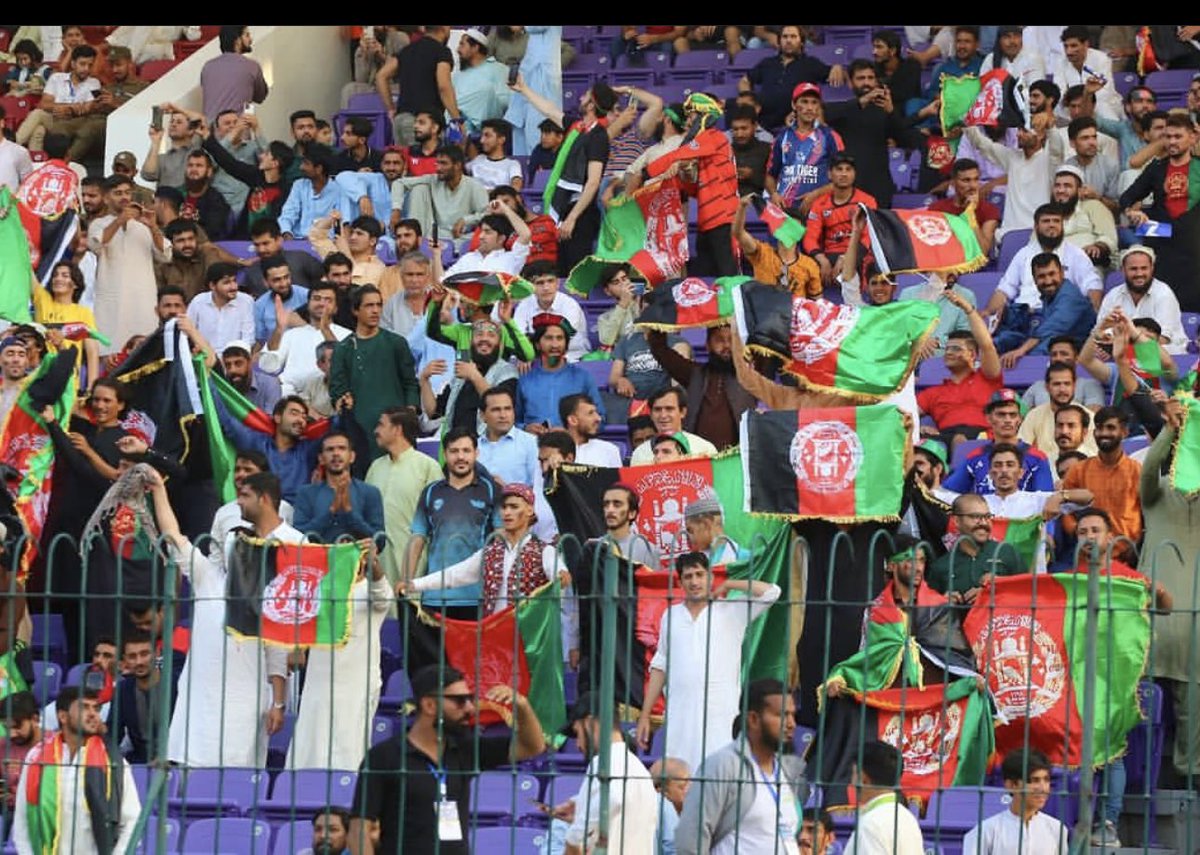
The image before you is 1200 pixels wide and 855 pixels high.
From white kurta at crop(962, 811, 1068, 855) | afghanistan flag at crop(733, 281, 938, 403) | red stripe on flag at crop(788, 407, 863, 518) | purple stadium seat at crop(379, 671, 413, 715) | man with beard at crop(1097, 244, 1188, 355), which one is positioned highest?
man with beard at crop(1097, 244, 1188, 355)

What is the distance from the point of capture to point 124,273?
17.7m

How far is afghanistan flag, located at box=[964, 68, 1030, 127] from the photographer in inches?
744

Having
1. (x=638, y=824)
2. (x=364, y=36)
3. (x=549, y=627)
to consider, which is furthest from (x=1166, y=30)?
(x=638, y=824)

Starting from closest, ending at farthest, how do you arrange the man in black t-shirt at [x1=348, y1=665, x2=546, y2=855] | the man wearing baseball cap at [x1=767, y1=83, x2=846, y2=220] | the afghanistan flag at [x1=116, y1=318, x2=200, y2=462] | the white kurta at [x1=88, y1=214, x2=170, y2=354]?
the man in black t-shirt at [x1=348, y1=665, x2=546, y2=855] → the afghanistan flag at [x1=116, y1=318, x2=200, y2=462] → the white kurta at [x1=88, y1=214, x2=170, y2=354] → the man wearing baseball cap at [x1=767, y1=83, x2=846, y2=220]

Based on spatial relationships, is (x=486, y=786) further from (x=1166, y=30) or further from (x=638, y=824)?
(x=1166, y=30)

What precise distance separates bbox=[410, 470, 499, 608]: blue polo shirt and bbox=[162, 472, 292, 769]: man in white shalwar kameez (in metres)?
0.84

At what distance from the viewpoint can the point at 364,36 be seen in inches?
904

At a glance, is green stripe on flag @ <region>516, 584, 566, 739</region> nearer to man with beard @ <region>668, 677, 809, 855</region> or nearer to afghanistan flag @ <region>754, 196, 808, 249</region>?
man with beard @ <region>668, 677, 809, 855</region>

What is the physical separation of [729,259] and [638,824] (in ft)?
27.6

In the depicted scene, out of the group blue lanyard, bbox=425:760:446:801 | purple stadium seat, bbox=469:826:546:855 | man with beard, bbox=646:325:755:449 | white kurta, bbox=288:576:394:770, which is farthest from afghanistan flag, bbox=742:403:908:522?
blue lanyard, bbox=425:760:446:801

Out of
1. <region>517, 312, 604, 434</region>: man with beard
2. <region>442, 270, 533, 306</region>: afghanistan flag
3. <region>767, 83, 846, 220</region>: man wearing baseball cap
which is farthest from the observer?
<region>767, 83, 846, 220</region>: man wearing baseball cap

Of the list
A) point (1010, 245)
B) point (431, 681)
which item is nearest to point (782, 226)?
point (1010, 245)

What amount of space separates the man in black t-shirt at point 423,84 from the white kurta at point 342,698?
9.27 m

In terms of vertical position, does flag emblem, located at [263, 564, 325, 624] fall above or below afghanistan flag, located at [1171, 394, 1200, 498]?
below
